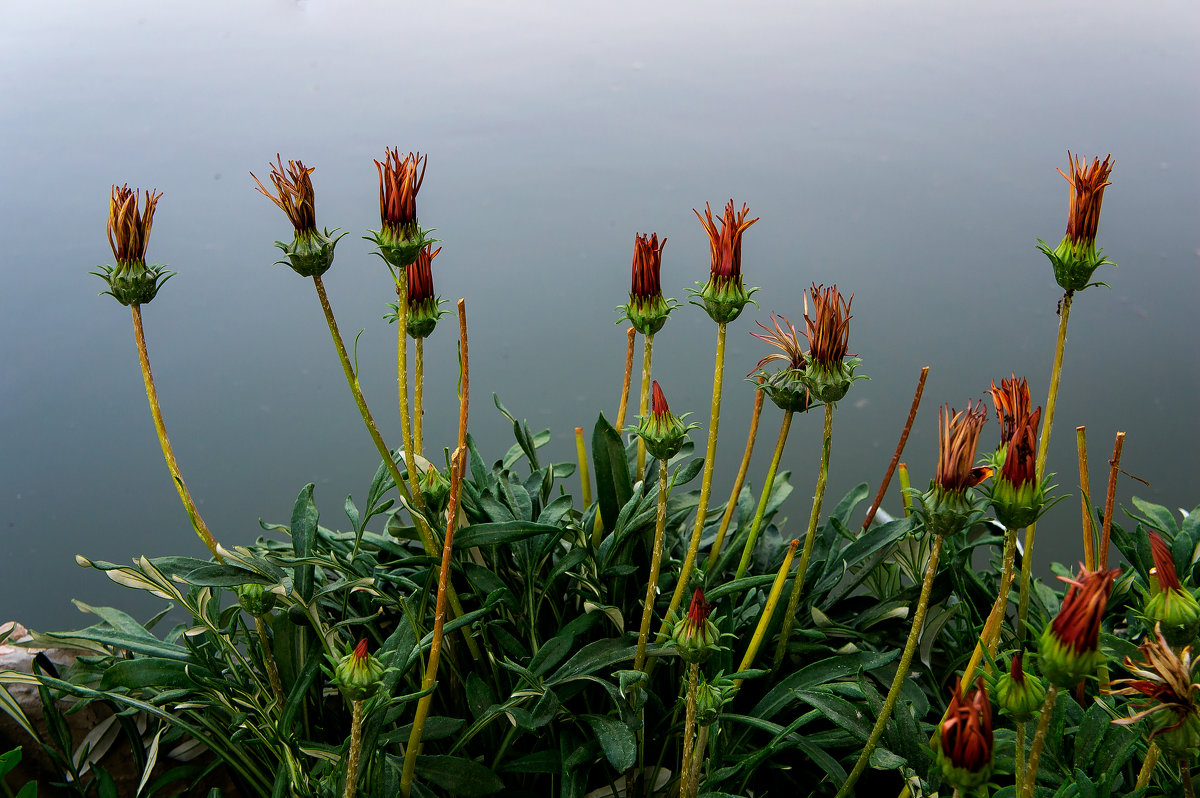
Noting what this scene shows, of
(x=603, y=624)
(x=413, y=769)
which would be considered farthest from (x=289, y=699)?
(x=603, y=624)

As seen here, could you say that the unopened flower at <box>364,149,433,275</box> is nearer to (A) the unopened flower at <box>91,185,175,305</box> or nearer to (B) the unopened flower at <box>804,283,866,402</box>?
(A) the unopened flower at <box>91,185,175,305</box>

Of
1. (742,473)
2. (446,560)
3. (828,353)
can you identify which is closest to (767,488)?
(742,473)

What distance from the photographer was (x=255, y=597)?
61 centimetres

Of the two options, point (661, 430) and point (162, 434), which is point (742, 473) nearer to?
point (661, 430)

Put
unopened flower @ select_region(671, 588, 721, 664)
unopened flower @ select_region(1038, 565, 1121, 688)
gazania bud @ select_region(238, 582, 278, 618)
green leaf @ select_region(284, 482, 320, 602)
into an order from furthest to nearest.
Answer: green leaf @ select_region(284, 482, 320, 602)
gazania bud @ select_region(238, 582, 278, 618)
unopened flower @ select_region(671, 588, 721, 664)
unopened flower @ select_region(1038, 565, 1121, 688)

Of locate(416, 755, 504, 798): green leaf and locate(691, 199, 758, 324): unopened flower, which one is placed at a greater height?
locate(691, 199, 758, 324): unopened flower

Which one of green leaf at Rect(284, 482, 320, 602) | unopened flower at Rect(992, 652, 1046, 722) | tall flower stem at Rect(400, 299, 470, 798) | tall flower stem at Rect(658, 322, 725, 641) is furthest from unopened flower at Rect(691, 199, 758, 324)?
green leaf at Rect(284, 482, 320, 602)

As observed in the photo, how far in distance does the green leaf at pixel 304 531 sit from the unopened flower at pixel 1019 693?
49cm

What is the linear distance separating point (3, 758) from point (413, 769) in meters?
0.23

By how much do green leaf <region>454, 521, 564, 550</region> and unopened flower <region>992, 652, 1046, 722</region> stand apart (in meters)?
0.34

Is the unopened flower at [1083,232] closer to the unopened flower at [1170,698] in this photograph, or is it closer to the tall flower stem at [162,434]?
the unopened flower at [1170,698]

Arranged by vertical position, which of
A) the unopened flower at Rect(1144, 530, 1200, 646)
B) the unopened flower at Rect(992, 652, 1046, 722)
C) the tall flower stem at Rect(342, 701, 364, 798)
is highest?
the unopened flower at Rect(1144, 530, 1200, 646)

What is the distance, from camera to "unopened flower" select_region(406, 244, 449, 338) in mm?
650

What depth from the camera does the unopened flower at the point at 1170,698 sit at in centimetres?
42
